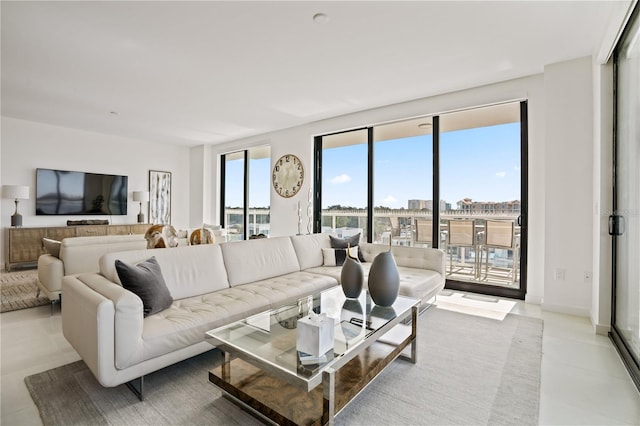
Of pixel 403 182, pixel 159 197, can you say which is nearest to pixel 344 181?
pixel 403 182

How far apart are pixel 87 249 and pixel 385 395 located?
3073mm

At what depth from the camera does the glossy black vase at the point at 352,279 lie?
236 cm

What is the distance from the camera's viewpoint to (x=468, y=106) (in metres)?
4.10

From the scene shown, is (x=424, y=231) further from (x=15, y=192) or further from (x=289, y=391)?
(x=15, y=192)

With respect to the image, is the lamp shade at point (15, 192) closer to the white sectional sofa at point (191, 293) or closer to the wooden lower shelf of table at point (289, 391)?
the white sectional sofa at point (191, 293)

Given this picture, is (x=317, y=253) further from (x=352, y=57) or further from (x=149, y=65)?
(x=149, y=65)

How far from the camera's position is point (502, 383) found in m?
1.98

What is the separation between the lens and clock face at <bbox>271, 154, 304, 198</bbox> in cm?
593

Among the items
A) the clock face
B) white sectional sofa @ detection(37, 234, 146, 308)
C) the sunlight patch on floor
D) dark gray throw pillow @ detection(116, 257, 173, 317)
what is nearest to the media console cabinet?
white sectional sofa @ detection(37, 234, 146, 308)

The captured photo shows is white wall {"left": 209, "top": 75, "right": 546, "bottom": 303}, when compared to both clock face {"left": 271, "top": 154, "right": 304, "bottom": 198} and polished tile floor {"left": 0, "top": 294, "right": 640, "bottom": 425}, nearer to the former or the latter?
clock face {"left": 271, "top": 154, "right": 304, "bottom": 198}

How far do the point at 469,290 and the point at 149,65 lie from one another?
4.65 meters

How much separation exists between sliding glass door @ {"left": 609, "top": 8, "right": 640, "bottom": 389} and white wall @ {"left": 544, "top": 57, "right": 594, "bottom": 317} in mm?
504

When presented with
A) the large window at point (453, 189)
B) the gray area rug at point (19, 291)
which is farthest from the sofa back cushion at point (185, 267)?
the gray area rug at point (19, 291)

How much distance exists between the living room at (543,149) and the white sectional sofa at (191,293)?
1242 mm
